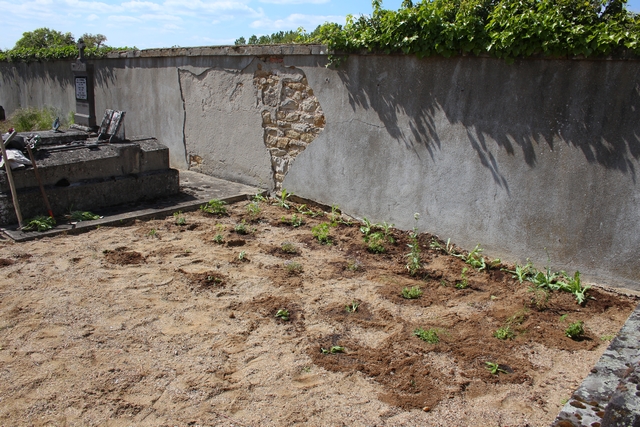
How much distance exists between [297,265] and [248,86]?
3.70 meters

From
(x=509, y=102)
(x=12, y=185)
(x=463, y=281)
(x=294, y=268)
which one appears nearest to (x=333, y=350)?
(x=294, y=268)

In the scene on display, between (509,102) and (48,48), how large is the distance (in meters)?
12.8

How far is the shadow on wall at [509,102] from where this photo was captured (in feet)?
14.3

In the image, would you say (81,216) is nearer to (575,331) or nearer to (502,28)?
(502,28)

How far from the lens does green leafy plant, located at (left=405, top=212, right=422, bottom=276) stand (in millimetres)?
5148

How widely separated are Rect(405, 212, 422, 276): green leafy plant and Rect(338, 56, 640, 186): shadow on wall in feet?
3.14

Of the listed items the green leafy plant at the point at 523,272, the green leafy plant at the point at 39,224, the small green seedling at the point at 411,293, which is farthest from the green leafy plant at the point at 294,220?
the green leafy plant at the point at 39,224

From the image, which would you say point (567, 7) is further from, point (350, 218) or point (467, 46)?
point (350, 218)

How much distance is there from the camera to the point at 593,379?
1.97m

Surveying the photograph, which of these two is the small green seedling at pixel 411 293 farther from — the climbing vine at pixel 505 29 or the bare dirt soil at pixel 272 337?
the climbing vine at pixel 505 29

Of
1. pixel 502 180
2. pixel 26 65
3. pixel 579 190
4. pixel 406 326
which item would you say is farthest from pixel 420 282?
pixel 26 65

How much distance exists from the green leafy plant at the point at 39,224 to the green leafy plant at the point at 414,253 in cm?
425

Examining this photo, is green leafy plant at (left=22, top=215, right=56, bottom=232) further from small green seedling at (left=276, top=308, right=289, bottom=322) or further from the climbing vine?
the climbing vine

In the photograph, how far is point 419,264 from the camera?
17.3 feet
